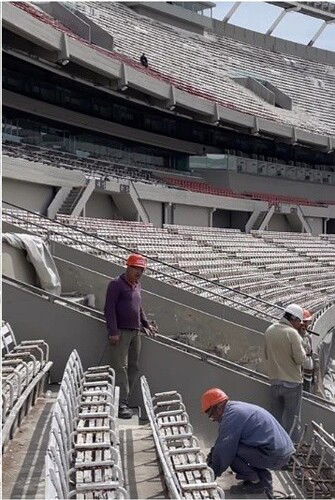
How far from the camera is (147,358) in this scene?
7.66m

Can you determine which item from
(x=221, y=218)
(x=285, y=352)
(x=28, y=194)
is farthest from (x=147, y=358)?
(x=221, y=218)

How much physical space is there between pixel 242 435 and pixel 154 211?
21.0 metres

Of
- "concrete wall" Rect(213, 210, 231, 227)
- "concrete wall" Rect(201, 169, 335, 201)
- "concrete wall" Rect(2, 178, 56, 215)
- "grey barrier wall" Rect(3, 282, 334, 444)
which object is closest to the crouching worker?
"grey barrier wall" Rect(3, 282, 334, 444)

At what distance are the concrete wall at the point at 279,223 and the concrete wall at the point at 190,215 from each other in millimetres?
5932

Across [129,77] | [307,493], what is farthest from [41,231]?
[129,77]

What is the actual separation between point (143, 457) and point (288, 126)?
31323mm

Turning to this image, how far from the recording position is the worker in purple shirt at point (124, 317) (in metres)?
7.26

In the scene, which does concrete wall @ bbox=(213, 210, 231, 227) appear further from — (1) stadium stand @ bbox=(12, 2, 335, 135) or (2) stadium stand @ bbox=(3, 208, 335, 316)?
(2) stadium stand @ bbox=(3, 208, 335, 316)

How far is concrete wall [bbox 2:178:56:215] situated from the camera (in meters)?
19.1

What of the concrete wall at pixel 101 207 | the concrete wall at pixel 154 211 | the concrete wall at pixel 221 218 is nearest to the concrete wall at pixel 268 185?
the concrete wall at pixel 221 218

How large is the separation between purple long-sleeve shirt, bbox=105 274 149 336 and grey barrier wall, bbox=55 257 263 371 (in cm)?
224

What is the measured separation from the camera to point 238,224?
33219 mm

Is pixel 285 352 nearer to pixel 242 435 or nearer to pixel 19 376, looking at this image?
pixel 242 435

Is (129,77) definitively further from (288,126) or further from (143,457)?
(143,457)
